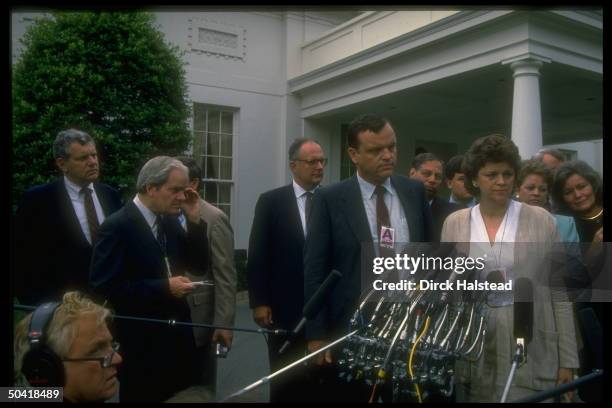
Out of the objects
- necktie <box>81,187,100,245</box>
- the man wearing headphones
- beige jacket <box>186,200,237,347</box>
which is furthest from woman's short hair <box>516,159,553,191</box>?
necktie <box>81,187,100,245</box>

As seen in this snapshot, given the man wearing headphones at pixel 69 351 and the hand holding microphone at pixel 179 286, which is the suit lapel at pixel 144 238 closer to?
the hand holding microphone at pixel 179 286

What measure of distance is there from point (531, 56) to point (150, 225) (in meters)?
5.44

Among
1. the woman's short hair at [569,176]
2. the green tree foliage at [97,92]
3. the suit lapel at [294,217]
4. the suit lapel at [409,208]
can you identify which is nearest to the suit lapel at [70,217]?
the suit lapel at [294,217]

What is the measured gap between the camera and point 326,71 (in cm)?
854

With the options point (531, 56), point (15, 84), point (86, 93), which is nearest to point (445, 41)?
point (531, 56)

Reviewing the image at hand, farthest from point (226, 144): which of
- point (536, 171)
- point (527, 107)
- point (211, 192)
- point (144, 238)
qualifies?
point (536, 171)

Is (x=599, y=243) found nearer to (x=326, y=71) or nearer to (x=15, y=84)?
(x=15, y=84)

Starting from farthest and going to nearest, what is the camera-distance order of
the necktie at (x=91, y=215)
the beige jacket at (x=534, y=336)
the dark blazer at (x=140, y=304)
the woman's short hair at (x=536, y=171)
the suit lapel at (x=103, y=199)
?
the suit lapel at (x=103, y=199)
the necktie at (x=91, y=215)
the woman's short hair at (x=536, y=171)
the dark blazer at (x=140, y=304)
the beige jacket at (x=534, y=336)

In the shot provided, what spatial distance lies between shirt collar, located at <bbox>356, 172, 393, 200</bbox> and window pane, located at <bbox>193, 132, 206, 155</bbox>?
5.68 m

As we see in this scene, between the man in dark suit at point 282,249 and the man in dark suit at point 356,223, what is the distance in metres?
0.75

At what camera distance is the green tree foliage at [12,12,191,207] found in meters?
5.61

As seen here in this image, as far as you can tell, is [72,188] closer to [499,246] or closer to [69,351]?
[69,351]

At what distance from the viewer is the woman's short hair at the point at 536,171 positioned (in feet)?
9.05
